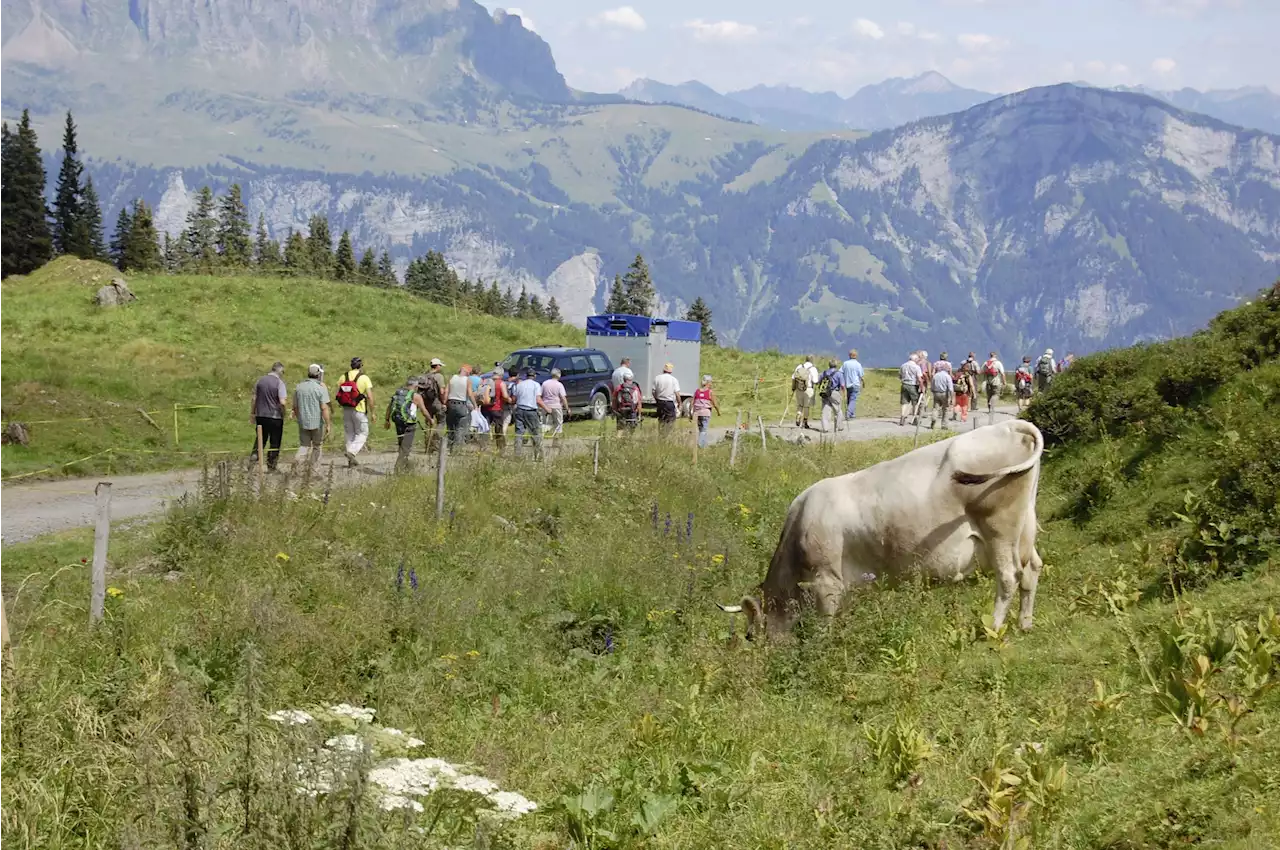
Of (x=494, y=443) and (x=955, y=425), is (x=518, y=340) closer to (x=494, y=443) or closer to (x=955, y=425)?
(x=955, y=425)

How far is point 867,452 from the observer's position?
934 inches

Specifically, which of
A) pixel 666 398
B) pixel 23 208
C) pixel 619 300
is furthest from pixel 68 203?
pixel 666 398

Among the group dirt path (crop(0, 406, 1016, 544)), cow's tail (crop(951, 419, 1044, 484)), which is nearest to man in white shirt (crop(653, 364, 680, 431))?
dirt path (crop(0, 406, 1016, 544))

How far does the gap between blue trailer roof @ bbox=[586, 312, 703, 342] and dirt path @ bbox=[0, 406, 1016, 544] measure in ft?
47.4

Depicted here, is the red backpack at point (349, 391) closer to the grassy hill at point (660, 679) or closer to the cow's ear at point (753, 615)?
the grassy hill at point (660, 679)

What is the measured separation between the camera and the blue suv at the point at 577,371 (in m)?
30.2

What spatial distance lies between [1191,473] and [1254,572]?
3885mm

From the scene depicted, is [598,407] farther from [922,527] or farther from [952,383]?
[922,527]

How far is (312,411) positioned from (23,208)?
78.2 m

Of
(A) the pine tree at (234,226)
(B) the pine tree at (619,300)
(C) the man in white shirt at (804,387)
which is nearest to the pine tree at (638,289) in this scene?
(B) the pine tree at (619,300)

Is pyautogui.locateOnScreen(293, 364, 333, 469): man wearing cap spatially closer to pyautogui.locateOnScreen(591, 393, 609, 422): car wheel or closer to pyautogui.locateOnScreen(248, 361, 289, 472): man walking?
pyautogui.locateOnScreen(248, 361, 289, 472): man walking

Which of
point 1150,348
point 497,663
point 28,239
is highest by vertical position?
point 28,239

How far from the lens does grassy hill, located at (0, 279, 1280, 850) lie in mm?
6066

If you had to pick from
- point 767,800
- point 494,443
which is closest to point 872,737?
point 767,800
